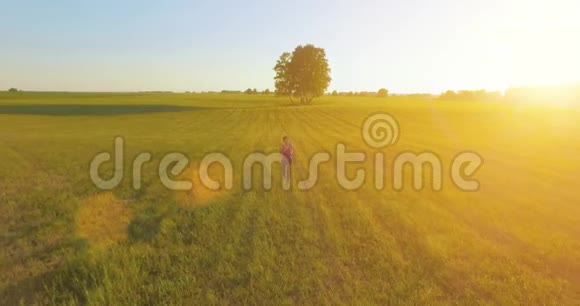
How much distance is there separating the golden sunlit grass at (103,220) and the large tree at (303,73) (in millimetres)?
73991

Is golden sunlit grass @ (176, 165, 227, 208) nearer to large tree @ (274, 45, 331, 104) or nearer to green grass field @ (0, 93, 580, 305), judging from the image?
green grass field @ (0, 93, 580, 305)

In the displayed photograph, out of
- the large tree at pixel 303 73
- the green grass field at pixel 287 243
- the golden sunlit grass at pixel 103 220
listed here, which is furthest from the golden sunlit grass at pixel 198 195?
the large tree at pixel 303 73

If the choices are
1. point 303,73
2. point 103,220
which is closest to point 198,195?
point 103,220

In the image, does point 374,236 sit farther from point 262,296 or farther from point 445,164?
point 445,164

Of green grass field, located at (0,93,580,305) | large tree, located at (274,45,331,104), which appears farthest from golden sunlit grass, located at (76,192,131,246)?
large tree, located at (274,45,331,104)

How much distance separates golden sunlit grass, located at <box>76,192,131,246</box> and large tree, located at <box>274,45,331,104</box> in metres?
74.0

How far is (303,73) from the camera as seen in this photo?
83875 millimetres

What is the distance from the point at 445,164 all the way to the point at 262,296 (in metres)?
16.1

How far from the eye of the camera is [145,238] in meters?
8.88

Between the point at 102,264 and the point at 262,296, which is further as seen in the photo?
the point at 102,264

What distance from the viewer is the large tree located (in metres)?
83.8

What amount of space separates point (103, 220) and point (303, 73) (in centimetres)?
7658

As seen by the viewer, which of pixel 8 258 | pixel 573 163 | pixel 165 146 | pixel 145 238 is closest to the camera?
pixel 8 258

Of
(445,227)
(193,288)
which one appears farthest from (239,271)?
(445,227)
